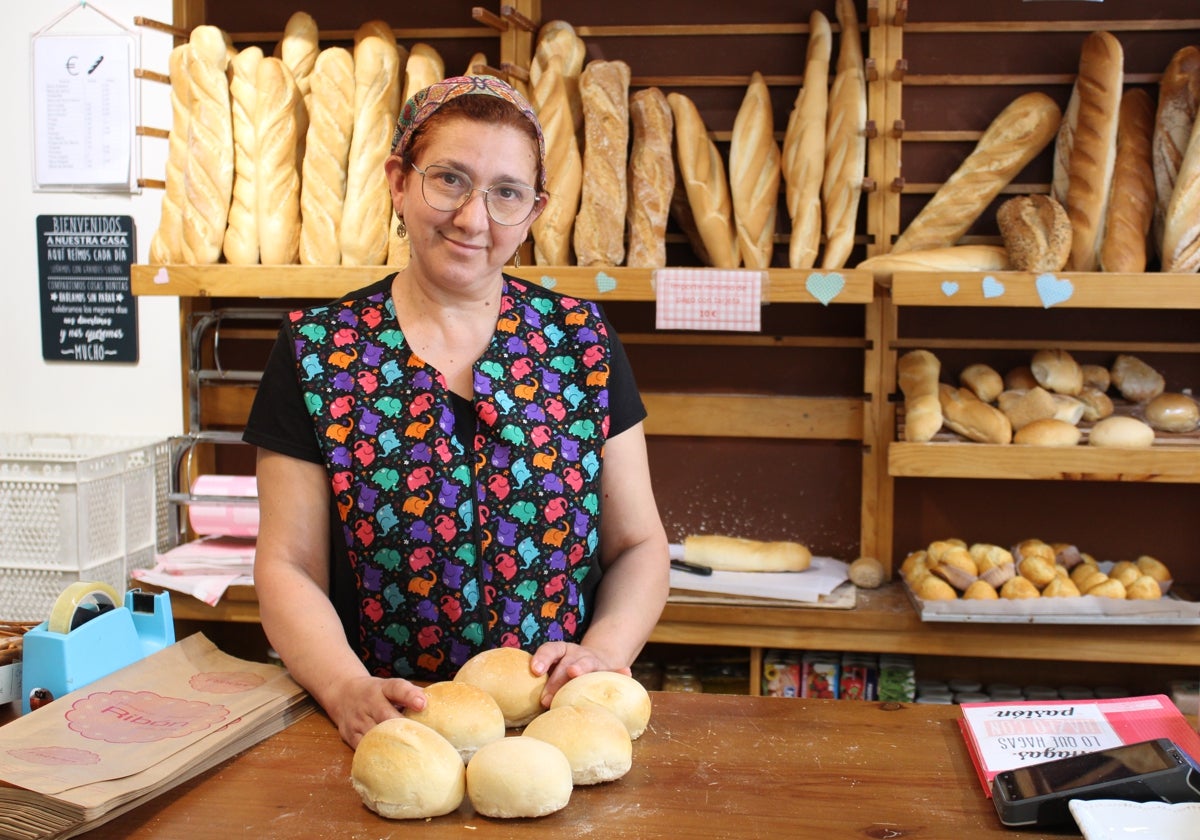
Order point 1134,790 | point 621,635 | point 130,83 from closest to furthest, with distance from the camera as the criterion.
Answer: point 1134,790 → point 621,635 → point 130,83

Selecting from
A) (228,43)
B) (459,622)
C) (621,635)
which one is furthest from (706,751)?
(228,43)

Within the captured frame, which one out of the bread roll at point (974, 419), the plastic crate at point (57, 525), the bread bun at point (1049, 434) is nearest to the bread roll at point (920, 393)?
the bread roll at point (974, 419)

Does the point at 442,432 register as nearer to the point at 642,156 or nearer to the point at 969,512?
the point at 642,156

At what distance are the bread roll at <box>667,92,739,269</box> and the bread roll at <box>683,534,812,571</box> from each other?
2.06ft

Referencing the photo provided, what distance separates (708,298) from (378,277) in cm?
72

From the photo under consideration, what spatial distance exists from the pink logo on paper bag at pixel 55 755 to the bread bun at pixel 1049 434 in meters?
1.90

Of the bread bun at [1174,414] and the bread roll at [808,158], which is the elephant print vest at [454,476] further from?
the bread bun at [1174,414]

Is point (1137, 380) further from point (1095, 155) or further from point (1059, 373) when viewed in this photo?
point (1095, 155)

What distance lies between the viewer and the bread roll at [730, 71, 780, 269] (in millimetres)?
2541

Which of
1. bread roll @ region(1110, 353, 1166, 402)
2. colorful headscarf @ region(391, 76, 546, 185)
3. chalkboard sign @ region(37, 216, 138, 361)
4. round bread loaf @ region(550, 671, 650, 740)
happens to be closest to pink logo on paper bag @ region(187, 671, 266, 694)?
round bread loaf @ region(550, 671, 650, 740)

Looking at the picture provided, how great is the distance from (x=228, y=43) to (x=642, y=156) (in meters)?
1.05

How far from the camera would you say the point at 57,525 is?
8.20 feet

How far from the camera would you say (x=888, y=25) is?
2555 millimetres

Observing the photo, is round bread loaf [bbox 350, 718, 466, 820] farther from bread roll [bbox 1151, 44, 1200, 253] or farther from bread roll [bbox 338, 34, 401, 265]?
bread roll [bbox 1151, 44, 1200, 253]
